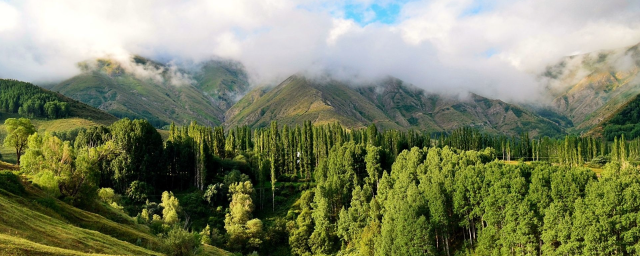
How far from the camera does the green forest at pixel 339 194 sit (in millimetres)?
56000

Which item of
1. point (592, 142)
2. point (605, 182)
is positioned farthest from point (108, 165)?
point (592, 142)

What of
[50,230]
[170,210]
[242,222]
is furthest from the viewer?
[242,222]

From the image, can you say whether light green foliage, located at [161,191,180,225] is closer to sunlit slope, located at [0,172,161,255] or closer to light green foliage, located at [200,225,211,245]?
light green foliage, located at [200,225,211,245]

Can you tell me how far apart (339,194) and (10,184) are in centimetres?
6644

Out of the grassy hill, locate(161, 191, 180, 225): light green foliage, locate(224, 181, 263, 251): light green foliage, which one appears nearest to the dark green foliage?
locate(161, 191, 180, 225): light green foliage

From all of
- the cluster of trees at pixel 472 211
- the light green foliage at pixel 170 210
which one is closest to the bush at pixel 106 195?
the light green foliage at pixel 170 210

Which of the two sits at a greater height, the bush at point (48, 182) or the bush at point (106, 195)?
the bush at point (48, 182)

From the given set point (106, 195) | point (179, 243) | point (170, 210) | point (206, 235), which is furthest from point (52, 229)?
point (170, 210)

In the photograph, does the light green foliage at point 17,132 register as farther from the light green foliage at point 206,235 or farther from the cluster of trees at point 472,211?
the cluster of trees at point 472,211

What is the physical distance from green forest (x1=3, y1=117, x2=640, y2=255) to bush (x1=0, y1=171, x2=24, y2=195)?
12.0ft

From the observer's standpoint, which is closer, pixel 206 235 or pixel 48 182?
pixel 48 182

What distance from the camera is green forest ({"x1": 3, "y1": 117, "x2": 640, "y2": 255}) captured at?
56.0 meters

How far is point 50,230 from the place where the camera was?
38688 mm

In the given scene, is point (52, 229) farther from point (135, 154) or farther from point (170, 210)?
point (135, 154)
